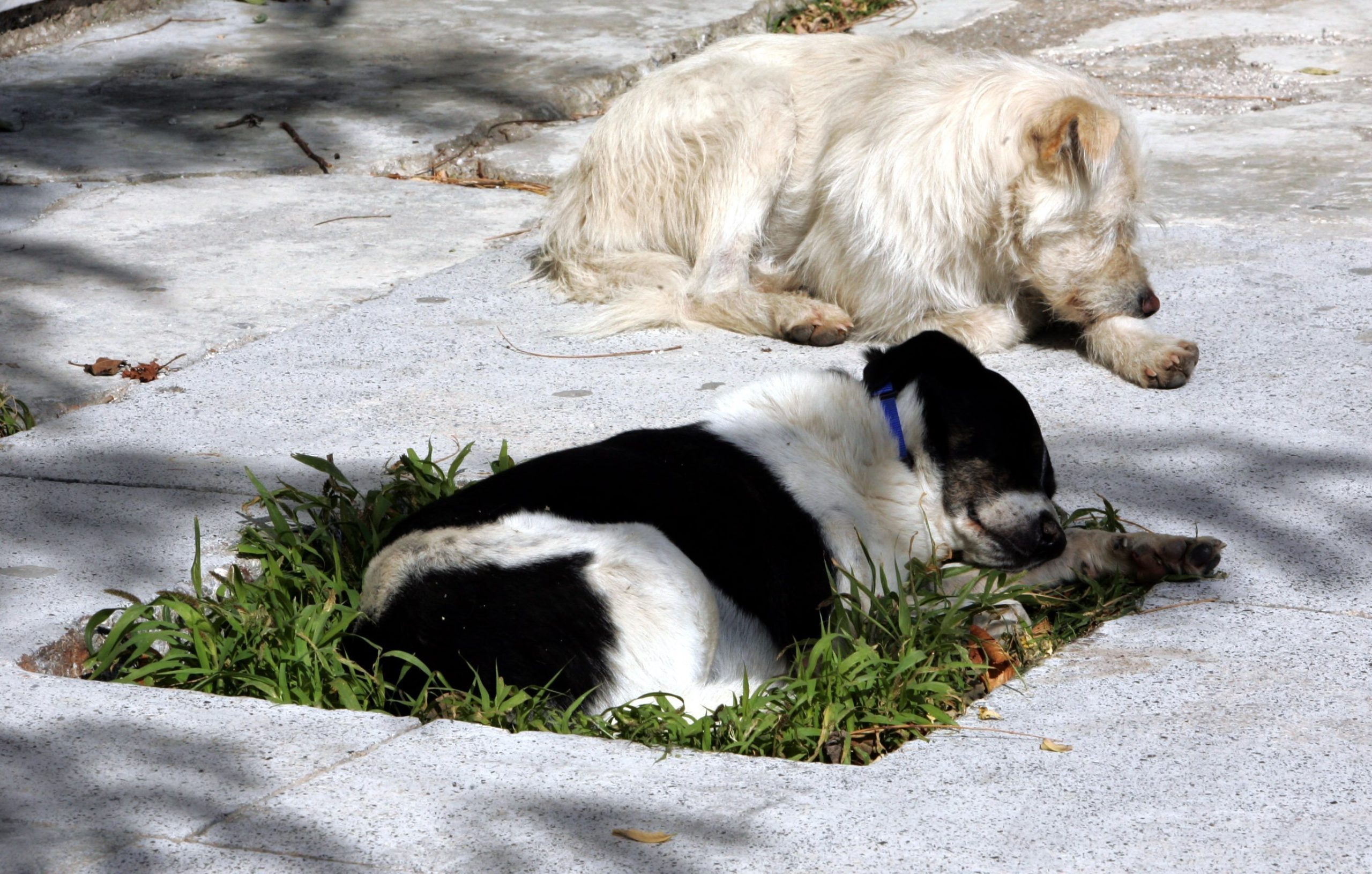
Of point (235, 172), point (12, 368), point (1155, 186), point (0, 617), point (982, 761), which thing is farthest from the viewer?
point (235, 172)

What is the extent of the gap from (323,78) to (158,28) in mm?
1697

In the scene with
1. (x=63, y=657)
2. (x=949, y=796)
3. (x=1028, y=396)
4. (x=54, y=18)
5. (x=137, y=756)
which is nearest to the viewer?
(x=949, y=796)

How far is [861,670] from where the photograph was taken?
9.09 feet

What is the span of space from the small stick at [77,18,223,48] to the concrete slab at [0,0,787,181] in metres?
0.02

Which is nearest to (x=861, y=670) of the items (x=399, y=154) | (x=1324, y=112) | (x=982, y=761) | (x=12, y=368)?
(x=982, y=761)

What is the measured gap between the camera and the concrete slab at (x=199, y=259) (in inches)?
182

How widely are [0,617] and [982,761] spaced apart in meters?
2.04

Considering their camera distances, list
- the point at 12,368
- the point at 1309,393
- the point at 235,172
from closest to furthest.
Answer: the point at 1309,393 < the point at 12,368 < the point at 235,172

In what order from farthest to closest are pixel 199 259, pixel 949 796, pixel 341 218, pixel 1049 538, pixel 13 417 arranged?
1. pixel 341 218
2. pixel 199 259
3. pixel 13 417
4. pixel 1049 538
5. pixel 949 796

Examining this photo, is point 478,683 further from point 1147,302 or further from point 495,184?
point 495,184

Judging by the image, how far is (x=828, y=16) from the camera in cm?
905

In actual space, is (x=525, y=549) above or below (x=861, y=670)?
above

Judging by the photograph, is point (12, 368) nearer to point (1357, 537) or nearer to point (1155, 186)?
point (1357, 537)

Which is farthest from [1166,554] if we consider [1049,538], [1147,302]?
[1147,302]
